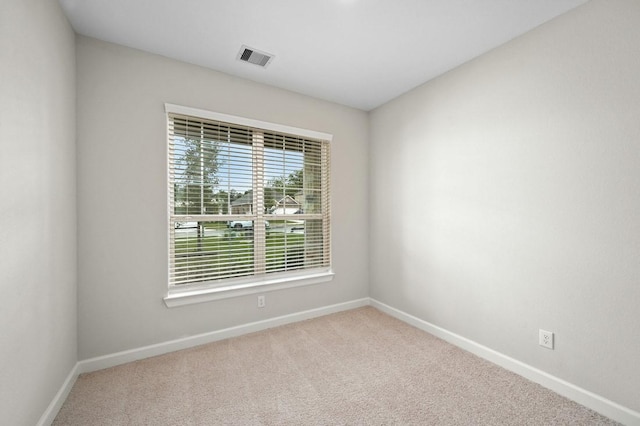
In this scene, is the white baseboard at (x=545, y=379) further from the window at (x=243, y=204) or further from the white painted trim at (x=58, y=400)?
the white painted trim at (x=58, y=400)

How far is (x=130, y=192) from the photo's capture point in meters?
2.29

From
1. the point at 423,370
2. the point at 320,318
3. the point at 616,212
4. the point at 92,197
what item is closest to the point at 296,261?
the point at 320,318

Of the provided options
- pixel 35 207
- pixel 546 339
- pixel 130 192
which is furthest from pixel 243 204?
pixel 546 339

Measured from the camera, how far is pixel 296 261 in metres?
3.22

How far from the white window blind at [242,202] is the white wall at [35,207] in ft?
2.34

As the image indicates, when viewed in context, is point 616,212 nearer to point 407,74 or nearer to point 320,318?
point 407,74

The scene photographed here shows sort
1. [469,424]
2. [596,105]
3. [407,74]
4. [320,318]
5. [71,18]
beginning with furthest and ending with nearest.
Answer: [320,318], [407,74], [71,18], [596,105], [469,424]

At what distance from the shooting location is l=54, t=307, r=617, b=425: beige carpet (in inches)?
65.9

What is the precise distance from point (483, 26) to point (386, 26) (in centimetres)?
71

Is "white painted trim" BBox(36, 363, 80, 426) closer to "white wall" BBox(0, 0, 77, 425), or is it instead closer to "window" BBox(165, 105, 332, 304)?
"white wall" BBox(0, 0, 77, 425)

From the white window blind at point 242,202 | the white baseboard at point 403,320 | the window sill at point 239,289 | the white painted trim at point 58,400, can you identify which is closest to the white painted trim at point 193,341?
the white baseboard at point 403,320

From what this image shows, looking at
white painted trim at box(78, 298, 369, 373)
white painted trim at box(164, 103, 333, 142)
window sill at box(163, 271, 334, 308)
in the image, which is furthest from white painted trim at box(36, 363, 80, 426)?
white painted trim at box(164, 103, 333, 142)

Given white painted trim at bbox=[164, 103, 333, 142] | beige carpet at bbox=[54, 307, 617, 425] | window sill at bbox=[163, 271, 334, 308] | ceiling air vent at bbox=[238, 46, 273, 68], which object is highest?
ceiling air vent at bbox=[238, 46, 273, 68]

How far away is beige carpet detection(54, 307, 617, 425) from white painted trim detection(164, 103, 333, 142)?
7.03 feet
